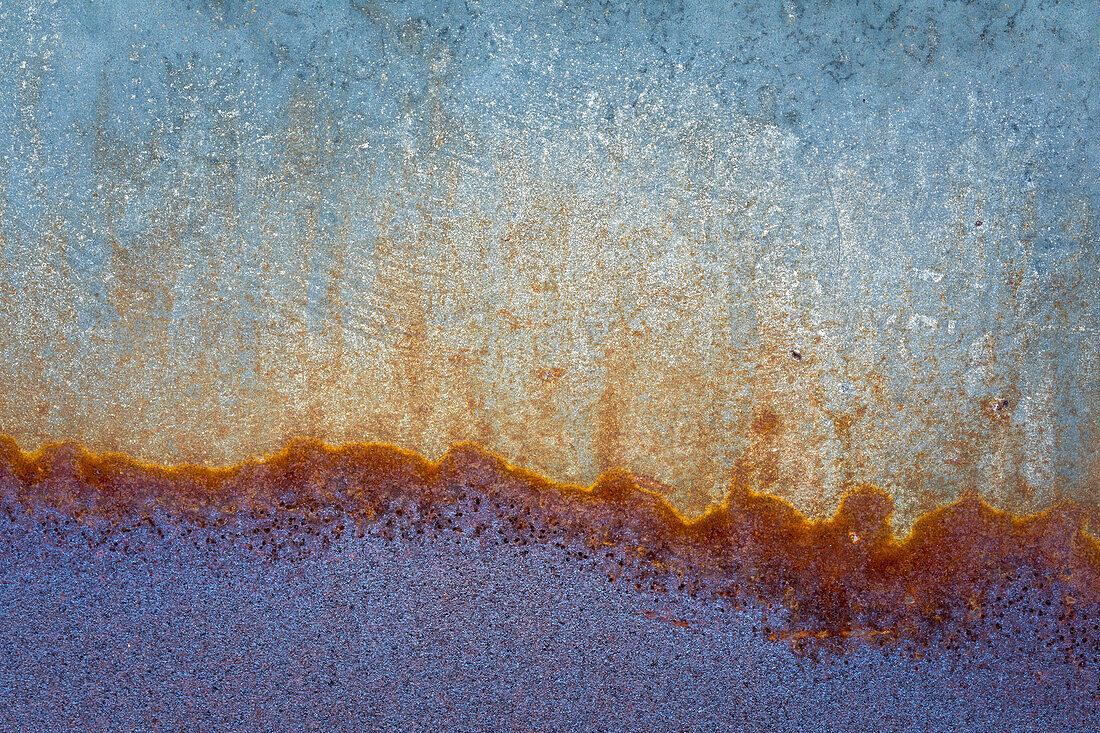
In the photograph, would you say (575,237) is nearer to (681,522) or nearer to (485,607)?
(681,522)

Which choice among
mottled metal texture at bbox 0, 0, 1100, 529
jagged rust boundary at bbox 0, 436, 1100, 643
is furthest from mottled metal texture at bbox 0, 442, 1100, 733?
mottled metal texture at bbox 0, 0, 1100, 529

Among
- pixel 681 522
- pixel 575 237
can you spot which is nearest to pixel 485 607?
pixel 681 522

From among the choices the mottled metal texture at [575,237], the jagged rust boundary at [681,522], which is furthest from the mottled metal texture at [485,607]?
the mottled metal texture at [575,237]

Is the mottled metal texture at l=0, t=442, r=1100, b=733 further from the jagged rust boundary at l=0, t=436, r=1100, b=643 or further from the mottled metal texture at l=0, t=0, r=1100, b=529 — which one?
the mottled metal texture at l=0, t=0, r=1100, b=529

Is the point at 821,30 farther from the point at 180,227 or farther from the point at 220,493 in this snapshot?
the point at 220,493

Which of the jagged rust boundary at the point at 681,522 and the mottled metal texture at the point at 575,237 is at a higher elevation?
the mottled metal texture at the point at 575,237

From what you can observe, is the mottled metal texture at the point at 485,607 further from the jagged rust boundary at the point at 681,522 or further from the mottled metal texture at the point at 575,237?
the mottled metal texture at the point at 575,237
